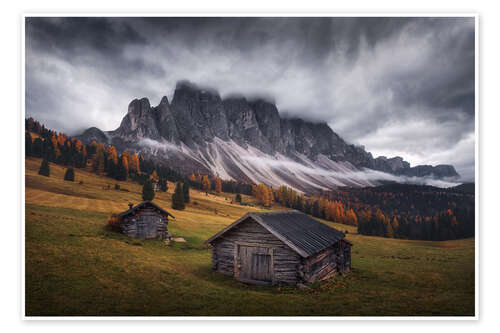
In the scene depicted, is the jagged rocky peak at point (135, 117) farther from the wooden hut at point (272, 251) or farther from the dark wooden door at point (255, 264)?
the dark wooden door at point (255, 264)

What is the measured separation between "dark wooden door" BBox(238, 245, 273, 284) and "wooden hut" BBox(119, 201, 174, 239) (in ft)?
52.9

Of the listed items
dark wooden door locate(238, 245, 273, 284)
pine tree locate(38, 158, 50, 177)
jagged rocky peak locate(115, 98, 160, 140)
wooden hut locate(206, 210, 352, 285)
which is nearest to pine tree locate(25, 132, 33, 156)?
pine tree locate(38, 158, 50, 177)

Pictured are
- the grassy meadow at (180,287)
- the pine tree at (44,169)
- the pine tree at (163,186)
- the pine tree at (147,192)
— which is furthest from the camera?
the pine tree at (163,186)

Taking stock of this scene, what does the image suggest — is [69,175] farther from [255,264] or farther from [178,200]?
[255,264]

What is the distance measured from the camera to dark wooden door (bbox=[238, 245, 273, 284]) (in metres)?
13.6

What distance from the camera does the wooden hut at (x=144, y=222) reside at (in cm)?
2652

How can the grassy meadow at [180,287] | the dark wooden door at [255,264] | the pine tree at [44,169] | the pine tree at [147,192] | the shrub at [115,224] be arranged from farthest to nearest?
the pine tree at [147,192]
the shrub at [115,224]
the pine tree at [44,169]
the dark wooden door at [255,264]
the grassy meadow at [180,287]

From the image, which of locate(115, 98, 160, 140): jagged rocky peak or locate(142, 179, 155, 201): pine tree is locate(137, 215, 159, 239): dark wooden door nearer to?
locate(142, 179, 155, 201): pine tree

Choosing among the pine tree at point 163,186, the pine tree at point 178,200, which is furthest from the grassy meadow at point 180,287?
the pine tree at point 163,186

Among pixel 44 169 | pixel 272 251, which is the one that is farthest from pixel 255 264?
pixel 44 169
